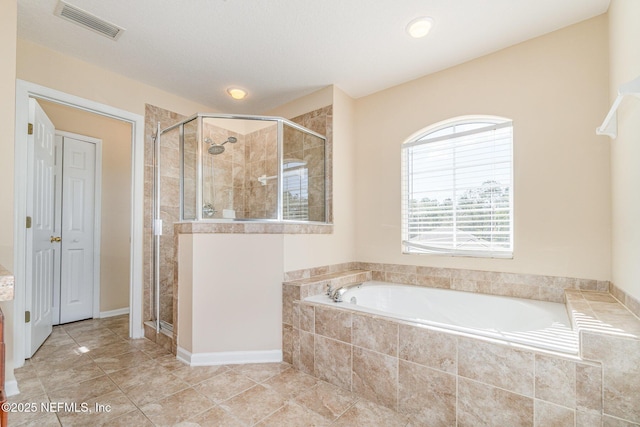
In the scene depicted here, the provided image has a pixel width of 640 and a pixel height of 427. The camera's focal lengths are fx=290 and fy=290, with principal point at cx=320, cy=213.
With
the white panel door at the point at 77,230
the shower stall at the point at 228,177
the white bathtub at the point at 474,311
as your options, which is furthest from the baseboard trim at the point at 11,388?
the white bathtub at the point at 474,311

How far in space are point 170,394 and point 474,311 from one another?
221 cm

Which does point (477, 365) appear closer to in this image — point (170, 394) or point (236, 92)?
point (170, 394)

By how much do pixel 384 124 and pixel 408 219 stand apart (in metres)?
1.00

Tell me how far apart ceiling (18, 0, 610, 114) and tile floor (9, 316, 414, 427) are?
2.44 metres

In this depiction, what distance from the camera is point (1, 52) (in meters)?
1.72

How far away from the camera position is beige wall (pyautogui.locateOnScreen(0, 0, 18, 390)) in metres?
1.73

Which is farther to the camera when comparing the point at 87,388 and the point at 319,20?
the point at 319,20

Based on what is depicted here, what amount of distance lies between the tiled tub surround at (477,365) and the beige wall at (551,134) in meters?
0.21

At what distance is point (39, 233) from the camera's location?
2.54 m

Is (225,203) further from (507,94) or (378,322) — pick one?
(507,94)

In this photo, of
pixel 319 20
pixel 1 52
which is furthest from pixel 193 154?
pixel 319 20

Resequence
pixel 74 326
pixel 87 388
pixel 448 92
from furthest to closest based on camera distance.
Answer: pixel 74 326
pixel 448 92
pixel 87 388

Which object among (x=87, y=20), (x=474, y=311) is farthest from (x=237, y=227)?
(x=474, y=311)

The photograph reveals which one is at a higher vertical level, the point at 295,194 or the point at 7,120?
the point at 7,120
